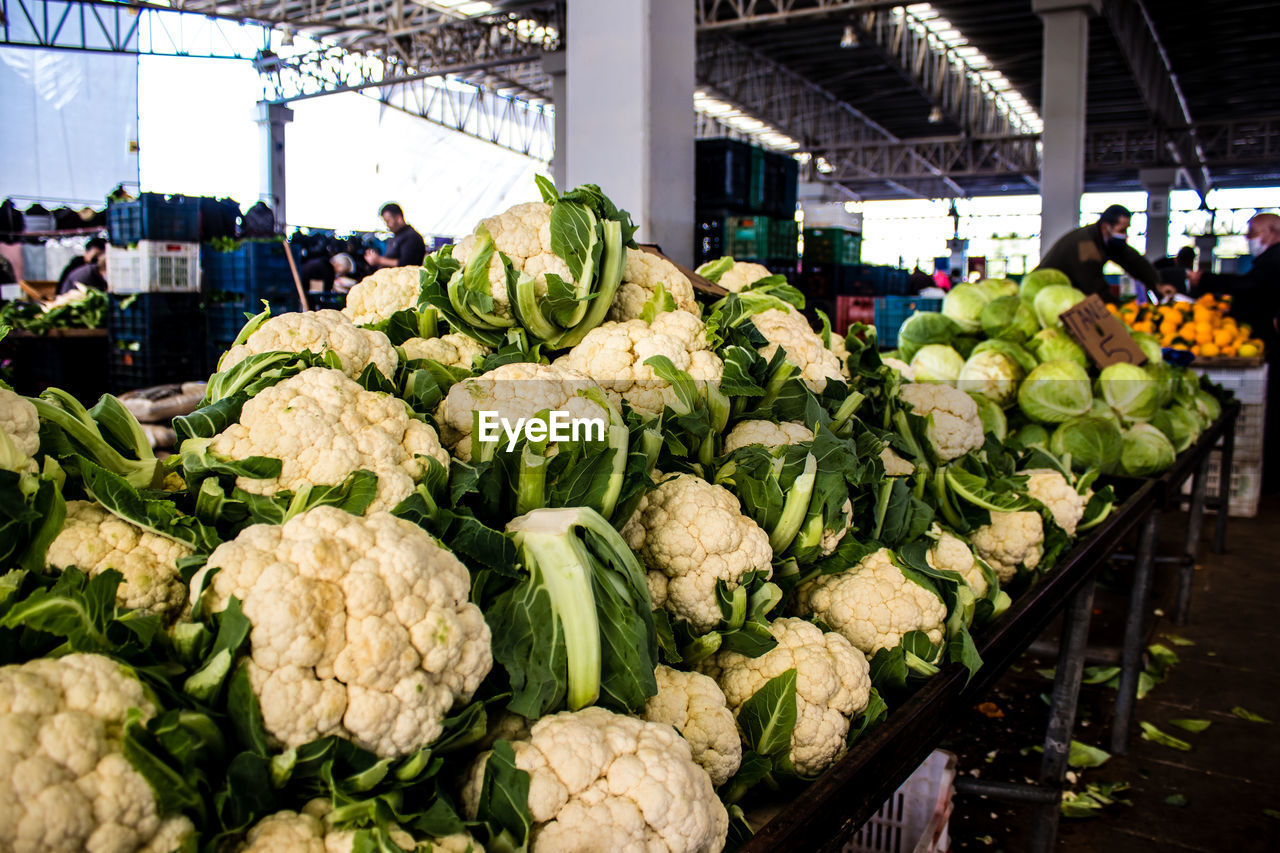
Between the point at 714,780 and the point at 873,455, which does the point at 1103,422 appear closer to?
the point at 873,455

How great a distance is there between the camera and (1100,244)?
5.26m

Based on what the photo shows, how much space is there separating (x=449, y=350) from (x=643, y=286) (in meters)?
0.41

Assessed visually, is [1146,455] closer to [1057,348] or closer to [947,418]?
[1057,348]

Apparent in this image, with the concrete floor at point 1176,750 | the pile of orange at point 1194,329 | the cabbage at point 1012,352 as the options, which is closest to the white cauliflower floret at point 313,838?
the concrete floor at point 1176,750

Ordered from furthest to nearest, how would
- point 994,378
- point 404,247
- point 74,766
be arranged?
point 404,247 → point 994,378 → point 74,766

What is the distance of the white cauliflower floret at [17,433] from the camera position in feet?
Answer: 2.98

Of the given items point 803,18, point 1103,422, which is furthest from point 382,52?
point 1103,422

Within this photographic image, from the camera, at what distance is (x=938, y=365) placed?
3.43 m

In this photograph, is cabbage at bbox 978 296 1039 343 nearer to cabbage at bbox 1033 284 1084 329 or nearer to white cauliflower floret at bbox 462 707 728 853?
cabbage at bbox 1033 284 1084 329

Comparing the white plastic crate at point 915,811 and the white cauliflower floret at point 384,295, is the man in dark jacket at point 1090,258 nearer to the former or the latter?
the white plastic crate at point 915,811

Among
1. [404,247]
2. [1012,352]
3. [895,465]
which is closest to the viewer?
[895,465]

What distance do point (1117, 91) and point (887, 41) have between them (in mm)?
6091

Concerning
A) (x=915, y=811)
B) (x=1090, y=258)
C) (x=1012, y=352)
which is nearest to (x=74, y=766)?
(x=915, y=811)

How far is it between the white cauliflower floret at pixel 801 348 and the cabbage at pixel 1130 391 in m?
2.11
